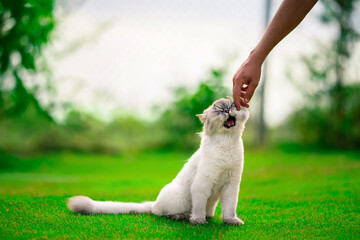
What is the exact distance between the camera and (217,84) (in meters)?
10.7

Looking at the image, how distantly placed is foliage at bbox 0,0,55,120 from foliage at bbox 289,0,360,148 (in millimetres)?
7377

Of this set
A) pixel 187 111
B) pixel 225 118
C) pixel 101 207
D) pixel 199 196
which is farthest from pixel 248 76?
A: pixel 187 111

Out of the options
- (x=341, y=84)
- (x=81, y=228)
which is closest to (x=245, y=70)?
(x=81, y=228)

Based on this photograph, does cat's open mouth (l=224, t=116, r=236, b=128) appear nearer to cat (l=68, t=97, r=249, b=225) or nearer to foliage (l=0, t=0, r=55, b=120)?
cat (l=68, t=97, r=249, b=225)

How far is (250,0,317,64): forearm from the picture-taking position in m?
2.09

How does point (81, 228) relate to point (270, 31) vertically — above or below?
below

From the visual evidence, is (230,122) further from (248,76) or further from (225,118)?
(248,76)

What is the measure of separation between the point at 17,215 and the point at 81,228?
0.77 meters

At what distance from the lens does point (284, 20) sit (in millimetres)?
2148

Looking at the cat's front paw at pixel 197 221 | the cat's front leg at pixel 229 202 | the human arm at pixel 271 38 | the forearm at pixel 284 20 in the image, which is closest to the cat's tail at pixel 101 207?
the cat's front paw at pixel 197 221

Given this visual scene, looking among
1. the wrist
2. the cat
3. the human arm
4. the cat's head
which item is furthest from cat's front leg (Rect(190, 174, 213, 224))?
the wrist

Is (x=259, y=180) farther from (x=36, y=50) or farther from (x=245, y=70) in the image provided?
(x=36, y=50)

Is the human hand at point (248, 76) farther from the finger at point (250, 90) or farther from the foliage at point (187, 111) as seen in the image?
the foliage at point (187, 111)

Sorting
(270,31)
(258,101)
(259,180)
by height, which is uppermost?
(258,101)
